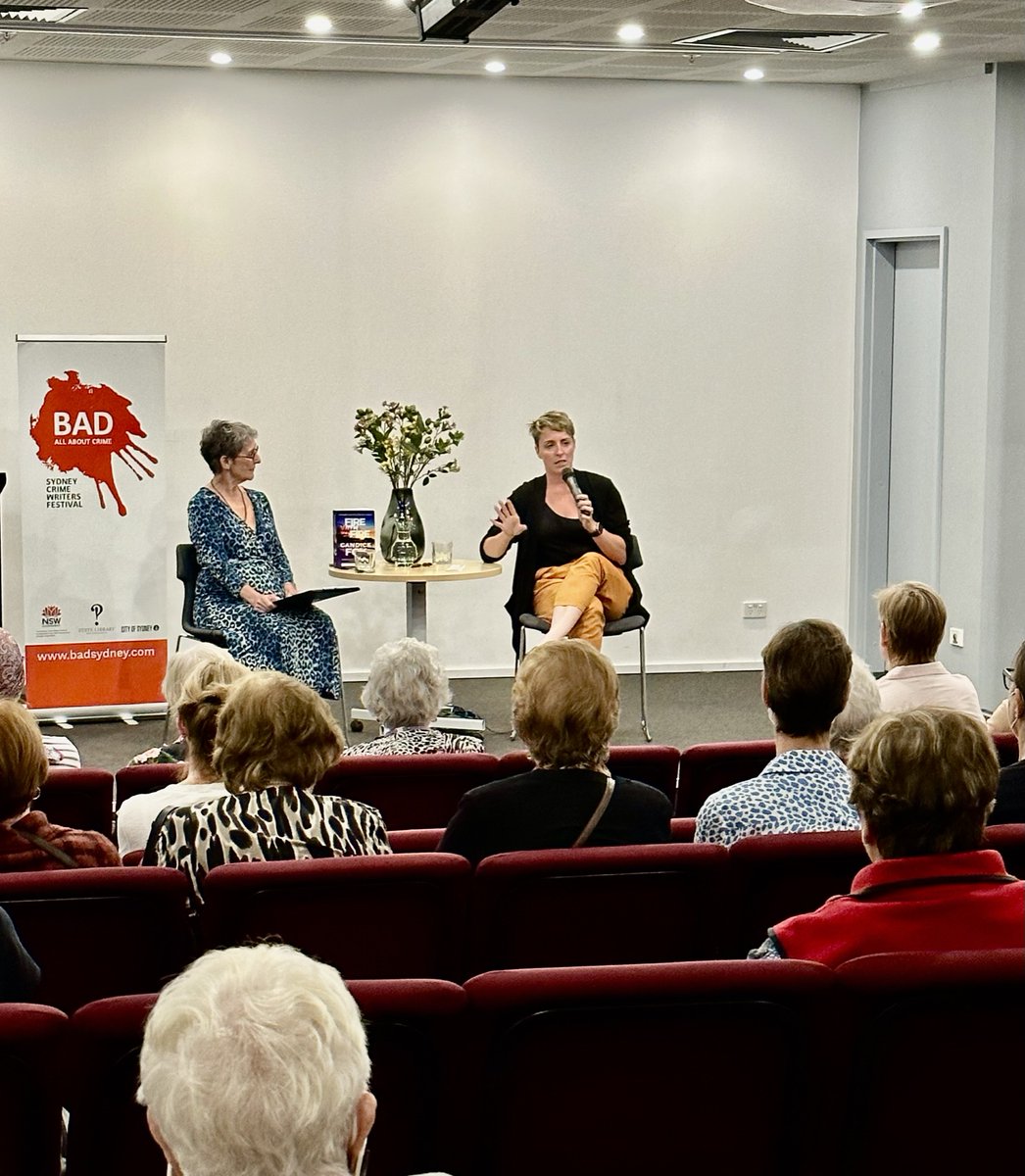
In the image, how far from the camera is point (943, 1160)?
2.36 metres

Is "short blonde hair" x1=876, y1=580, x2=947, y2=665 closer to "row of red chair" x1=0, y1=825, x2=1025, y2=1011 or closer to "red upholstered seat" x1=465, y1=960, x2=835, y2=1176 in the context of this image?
"row of red chair" x1=0, y1=825, x2=1025, y2=1011

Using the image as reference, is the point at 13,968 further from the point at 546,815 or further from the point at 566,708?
the point at 566,708

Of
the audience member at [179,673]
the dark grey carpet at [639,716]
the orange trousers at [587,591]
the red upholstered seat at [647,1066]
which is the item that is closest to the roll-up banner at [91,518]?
the dark grey carpet at [639,716]

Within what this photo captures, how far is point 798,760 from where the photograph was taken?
3.48 meters

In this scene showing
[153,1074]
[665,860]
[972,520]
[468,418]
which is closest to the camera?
[153,1074]

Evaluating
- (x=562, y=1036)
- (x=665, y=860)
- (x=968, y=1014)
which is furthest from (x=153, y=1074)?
(x=665, y=860)

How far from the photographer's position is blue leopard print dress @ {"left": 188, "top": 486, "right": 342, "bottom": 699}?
7379 mm

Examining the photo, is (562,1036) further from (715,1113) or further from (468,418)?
(468,418)

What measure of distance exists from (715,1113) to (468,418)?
7.34m

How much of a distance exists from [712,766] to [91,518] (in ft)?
15.5

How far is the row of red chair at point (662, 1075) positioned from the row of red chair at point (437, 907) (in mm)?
634

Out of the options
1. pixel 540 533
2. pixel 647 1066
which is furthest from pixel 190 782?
pixel 540 533

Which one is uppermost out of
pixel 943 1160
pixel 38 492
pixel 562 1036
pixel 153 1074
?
pixel 38 492

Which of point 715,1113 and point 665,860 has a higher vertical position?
point 665,860
